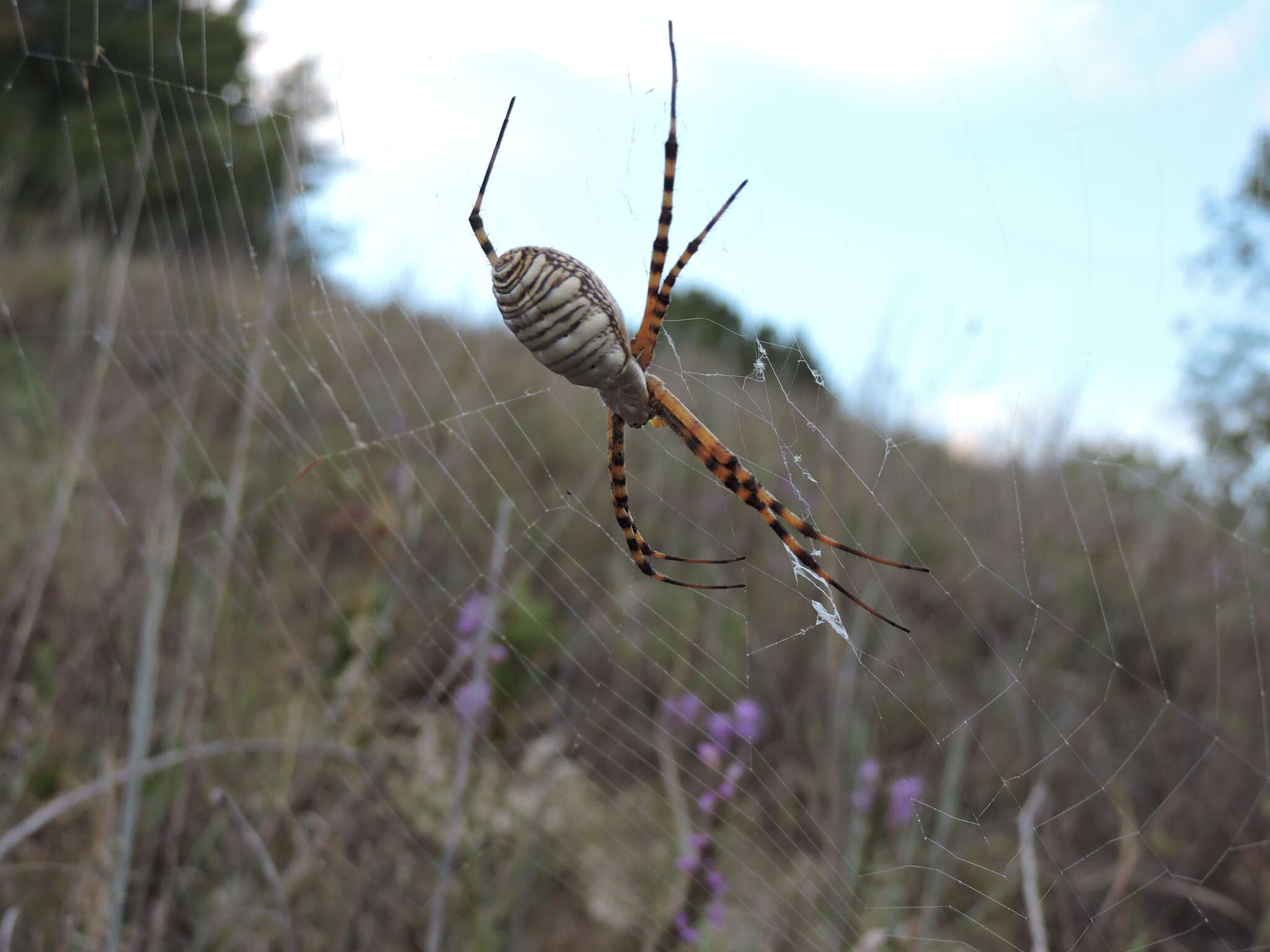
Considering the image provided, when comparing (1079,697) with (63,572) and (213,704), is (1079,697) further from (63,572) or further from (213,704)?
(63,572)

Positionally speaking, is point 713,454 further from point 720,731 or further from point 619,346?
point 720,731

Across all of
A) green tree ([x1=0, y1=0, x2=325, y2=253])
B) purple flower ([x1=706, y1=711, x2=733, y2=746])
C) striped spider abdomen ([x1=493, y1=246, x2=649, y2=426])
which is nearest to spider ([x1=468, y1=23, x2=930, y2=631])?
striped spider abdomen ([x1=493, y1=246, x2=649, y2=426])

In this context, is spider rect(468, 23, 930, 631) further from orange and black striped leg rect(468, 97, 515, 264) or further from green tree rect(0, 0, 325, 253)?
green tree rect(0, 0, 325, 253)

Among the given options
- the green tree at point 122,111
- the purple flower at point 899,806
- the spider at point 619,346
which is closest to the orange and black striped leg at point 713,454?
the spider at point 619,346

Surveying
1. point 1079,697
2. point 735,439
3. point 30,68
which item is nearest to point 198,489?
point 735,439

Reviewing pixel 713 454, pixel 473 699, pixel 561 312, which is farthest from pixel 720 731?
pixel 561 312
